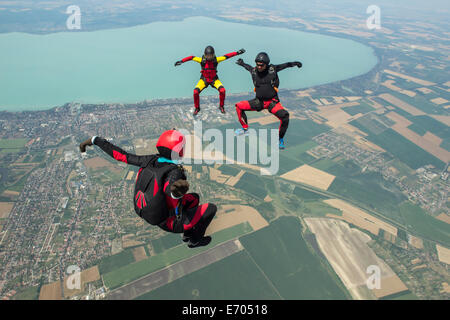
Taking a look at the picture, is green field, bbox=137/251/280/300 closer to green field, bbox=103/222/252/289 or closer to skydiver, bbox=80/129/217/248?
green field, bbox=103/222/252/289

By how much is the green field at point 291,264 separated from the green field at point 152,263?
3571 mm

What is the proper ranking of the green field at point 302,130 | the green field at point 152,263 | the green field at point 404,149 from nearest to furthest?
the green field at point 152,263 < the green field at point 404,149 < the green field at point 302,130

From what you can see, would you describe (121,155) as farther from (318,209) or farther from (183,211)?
(318,209)

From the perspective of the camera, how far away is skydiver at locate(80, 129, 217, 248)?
5.45 meters

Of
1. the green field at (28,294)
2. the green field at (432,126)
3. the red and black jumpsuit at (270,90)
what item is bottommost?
the green field at (28,294)

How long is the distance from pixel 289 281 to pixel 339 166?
34072mm

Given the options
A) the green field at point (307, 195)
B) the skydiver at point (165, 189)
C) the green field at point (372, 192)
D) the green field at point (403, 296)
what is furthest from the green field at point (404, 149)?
the skydiver at point (165, 189)

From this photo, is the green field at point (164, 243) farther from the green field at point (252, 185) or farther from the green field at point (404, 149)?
the green field at point (404, 149)

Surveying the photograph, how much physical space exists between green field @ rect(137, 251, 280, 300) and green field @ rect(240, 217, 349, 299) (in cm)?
151

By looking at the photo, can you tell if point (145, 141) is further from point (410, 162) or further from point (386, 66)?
point (386, 66)

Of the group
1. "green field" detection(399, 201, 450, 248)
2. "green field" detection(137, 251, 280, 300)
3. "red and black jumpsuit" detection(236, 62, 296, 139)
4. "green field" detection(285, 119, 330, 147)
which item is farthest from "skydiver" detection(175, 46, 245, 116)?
"green field" detection(285, 119, 330, 147)

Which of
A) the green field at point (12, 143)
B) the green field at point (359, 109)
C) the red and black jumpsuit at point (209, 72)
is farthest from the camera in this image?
the green field at point (359, 109)

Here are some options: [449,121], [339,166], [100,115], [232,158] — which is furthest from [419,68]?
[100,115]

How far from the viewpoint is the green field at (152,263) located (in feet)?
108
